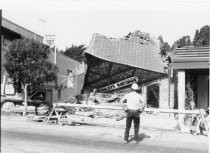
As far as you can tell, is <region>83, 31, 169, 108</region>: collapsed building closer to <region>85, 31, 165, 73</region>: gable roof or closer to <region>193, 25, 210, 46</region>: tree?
<region>85, 31, 165, 73</region>: gable roof

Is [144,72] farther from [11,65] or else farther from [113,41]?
[11,65]

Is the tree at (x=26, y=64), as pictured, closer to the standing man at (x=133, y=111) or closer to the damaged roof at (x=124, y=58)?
the damaged roof at (x=124, y=58)

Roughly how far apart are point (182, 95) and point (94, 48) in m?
12.1

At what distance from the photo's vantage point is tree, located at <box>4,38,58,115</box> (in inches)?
801

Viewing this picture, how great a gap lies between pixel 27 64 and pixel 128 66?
7.59 m

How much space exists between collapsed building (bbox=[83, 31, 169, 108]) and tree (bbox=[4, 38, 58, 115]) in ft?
13.1

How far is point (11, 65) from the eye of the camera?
20312 mm

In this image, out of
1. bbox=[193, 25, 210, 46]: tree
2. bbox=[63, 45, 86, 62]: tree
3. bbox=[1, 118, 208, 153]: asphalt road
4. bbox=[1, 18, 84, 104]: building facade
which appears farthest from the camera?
bbox=[63, 45, 86, 62]: tree

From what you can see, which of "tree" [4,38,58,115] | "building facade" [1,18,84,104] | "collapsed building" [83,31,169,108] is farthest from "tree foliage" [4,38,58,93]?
"collapsed building" [83,31,169,108]

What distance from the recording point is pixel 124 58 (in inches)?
950

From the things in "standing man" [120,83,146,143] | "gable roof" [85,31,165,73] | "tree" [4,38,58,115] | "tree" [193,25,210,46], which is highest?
"tree" [193,25,210,46]

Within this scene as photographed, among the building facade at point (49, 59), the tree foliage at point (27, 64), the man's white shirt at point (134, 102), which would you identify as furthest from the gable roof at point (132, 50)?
the man's white shirt at point (134, 102)

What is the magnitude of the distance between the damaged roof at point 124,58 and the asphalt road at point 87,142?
13.2 m

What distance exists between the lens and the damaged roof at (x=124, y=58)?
23859mm
